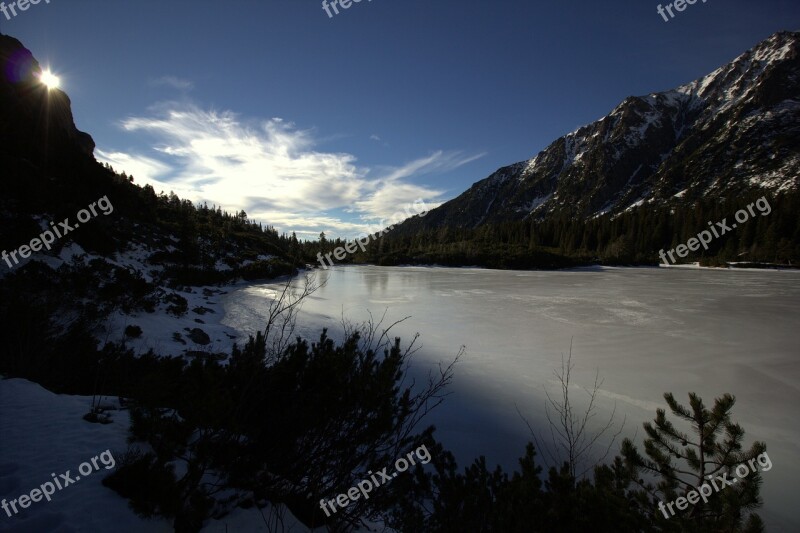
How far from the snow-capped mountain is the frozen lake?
361ft

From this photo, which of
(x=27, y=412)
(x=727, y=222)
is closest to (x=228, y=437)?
(x=27, y=412)

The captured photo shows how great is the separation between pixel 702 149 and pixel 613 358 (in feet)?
603

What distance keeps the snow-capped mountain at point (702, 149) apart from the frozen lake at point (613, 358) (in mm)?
110180

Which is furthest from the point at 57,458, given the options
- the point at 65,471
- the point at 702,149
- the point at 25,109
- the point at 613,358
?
the point at 702,149

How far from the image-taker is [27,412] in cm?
366

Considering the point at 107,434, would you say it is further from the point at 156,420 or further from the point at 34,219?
the point at 34,219

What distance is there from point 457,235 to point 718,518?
9687 centimetres

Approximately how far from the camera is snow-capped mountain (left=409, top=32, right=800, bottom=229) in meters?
109

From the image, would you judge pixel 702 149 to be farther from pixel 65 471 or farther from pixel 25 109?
pixel 25 109

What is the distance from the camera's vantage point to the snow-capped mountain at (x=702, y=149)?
358ft

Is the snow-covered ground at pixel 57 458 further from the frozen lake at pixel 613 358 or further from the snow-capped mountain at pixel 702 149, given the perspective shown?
the snow-capped mountain at pixel 702 149

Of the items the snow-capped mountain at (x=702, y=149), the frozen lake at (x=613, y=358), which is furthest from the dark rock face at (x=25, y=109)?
the snow-capped mountain at (x=702, y=149)

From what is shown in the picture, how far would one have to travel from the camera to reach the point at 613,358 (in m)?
8.59

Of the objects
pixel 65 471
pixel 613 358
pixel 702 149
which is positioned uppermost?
pixel 702 149
